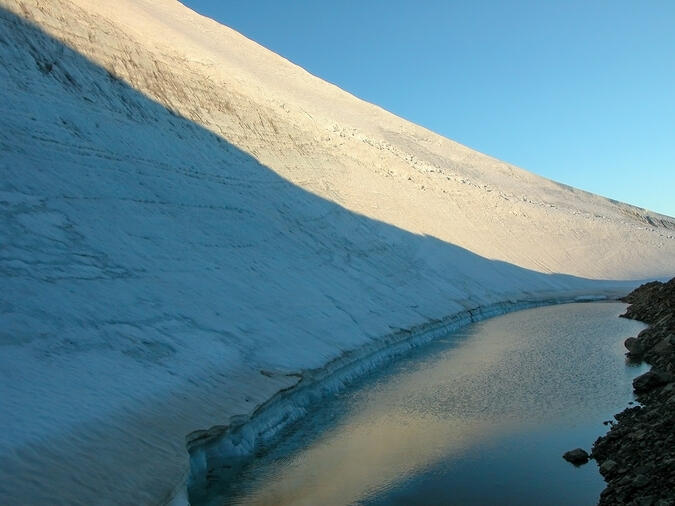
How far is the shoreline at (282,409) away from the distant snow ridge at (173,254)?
19cm

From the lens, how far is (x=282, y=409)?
484 inches

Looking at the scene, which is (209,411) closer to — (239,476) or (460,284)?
(239,476)

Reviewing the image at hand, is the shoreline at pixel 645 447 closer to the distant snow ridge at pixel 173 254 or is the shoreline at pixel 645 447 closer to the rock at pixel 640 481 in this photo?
the rock at pixel 640 481

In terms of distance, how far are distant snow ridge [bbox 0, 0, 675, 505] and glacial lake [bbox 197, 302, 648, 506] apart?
117cm

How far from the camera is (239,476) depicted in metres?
9.53

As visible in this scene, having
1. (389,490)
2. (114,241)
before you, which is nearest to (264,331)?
(114,241)

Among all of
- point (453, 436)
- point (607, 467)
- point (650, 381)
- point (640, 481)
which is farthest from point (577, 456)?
point (650, 381)

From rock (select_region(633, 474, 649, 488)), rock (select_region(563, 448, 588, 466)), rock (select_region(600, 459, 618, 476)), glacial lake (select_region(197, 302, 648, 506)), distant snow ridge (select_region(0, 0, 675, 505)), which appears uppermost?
distant snow ridge (select_region(0, 0, 675, 505))

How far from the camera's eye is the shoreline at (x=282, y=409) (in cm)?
946

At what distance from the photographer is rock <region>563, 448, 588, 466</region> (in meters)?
9.29

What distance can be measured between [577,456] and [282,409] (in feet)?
18.3

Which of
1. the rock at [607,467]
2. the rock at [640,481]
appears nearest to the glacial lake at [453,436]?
the rock at [607,467]

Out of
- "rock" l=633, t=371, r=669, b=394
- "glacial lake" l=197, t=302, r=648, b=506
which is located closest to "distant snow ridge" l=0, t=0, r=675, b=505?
"glacial lake" l=197, t=302, r=648, b=506

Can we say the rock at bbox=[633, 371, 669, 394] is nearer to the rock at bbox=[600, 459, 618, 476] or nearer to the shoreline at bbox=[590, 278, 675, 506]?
the shoreline at bbox=[590, 278, 675, 506]
